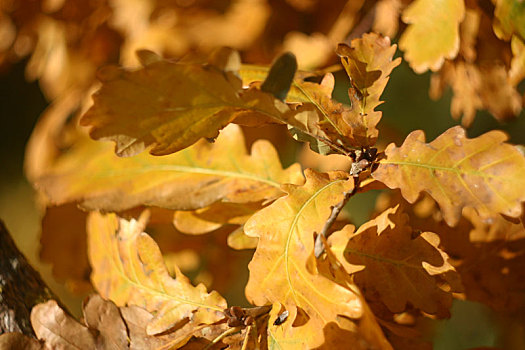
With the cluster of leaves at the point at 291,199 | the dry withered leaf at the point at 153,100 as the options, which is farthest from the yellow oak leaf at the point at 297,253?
the dry withered leaf at the point at 153,100

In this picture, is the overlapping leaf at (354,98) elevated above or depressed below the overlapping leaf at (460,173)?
above

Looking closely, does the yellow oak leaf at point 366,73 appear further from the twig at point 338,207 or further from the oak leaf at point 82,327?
the oak leaf at point 82,327

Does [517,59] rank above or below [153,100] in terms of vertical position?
below

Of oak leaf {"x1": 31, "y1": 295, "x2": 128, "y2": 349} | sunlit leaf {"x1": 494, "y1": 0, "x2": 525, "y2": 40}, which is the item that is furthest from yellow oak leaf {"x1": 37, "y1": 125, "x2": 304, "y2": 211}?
sunlit leaf {"x1": 494, "y1": 0, "x2": 525, "y2": 40}

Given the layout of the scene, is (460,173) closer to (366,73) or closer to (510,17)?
(366,73)

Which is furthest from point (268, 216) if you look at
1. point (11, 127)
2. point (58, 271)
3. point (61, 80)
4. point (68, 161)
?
point (11, 127)

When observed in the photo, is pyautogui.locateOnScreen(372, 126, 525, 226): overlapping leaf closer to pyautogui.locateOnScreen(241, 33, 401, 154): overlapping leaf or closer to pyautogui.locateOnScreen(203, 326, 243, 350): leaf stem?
pyautogui.locateOnScreen(241, 33, 401, 154): overlapping leaf

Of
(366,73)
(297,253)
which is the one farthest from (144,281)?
(366,73)
